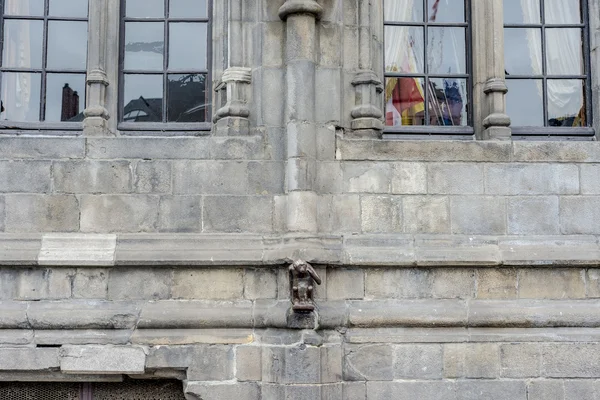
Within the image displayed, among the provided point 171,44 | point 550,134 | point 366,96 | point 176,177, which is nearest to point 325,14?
point 366,96

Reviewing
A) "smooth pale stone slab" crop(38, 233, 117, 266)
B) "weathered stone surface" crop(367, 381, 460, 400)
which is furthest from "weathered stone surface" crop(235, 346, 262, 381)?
"smooth pale stone slab" crop(38, 233, 117, 266)

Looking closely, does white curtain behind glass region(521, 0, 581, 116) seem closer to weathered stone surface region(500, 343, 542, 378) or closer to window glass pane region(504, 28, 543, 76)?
window glass pane region(504, 28, 543, 76)

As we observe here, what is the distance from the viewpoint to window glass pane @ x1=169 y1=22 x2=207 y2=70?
630cm

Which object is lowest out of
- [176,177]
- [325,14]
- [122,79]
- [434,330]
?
[434,330]

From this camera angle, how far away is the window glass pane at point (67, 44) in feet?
20.6

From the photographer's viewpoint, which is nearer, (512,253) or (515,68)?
(512,253)

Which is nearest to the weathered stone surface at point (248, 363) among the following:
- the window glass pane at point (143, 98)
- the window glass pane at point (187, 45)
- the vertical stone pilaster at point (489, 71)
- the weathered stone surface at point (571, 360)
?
the window glass pane at point (143, 98)

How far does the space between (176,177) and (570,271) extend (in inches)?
133

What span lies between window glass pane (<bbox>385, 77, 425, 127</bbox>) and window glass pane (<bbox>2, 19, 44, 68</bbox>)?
3.14m

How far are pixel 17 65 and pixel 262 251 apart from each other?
2.81m

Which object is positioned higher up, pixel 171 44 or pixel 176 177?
pixel 171 44

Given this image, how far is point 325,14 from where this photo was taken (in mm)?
5875

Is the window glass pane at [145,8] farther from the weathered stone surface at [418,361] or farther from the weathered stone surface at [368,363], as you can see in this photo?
the weathered stone surface at [418,361]

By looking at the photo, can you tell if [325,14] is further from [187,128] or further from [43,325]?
[43,325]
